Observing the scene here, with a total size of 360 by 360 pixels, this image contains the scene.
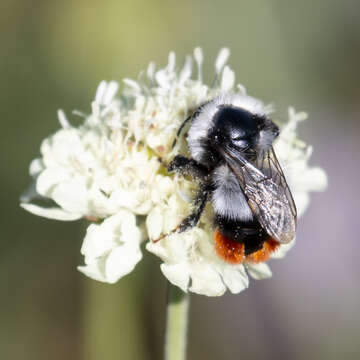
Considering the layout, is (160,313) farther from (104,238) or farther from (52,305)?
(104,238)

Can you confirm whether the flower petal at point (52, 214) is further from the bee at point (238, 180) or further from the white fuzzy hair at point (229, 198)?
the white fuzzy hair at point (229, 198)

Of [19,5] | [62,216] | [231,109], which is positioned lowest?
[62,216]

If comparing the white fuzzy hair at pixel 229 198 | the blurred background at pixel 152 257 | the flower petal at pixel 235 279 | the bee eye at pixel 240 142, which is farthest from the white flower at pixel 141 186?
the blurred background at pixel 152 257

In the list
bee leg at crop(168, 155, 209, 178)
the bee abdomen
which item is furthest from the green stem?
bee leg at crop(168, 155, 209, 178)

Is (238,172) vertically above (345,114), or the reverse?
(345,114)

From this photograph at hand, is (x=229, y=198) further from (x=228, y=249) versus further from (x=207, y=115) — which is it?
(x=207, y=115)

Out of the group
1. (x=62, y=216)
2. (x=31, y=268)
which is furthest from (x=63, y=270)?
(x=62, y=216)
